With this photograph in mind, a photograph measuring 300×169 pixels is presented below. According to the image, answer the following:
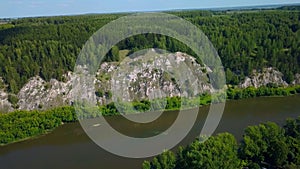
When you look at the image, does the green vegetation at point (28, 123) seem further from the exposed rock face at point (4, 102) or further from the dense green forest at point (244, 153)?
the dense green forest at point (244, 153)

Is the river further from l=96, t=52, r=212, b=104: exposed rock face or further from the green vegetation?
l=96, t=52, r=212, b=104: exposed rock face

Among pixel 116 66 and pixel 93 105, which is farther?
pixel 116 66

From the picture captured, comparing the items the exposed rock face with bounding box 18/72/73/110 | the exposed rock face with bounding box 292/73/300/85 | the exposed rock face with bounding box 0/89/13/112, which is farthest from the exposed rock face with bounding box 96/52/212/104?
the exposed rock face with bounding box 292/73/300/85

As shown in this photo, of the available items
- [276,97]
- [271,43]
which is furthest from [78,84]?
[271,43]

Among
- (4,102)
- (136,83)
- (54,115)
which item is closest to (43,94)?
(4,102)

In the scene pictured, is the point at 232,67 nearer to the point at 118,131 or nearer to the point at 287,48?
the point at 287,48

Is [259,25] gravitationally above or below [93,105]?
above

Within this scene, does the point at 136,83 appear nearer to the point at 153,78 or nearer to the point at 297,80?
Result: the point at 153,78
